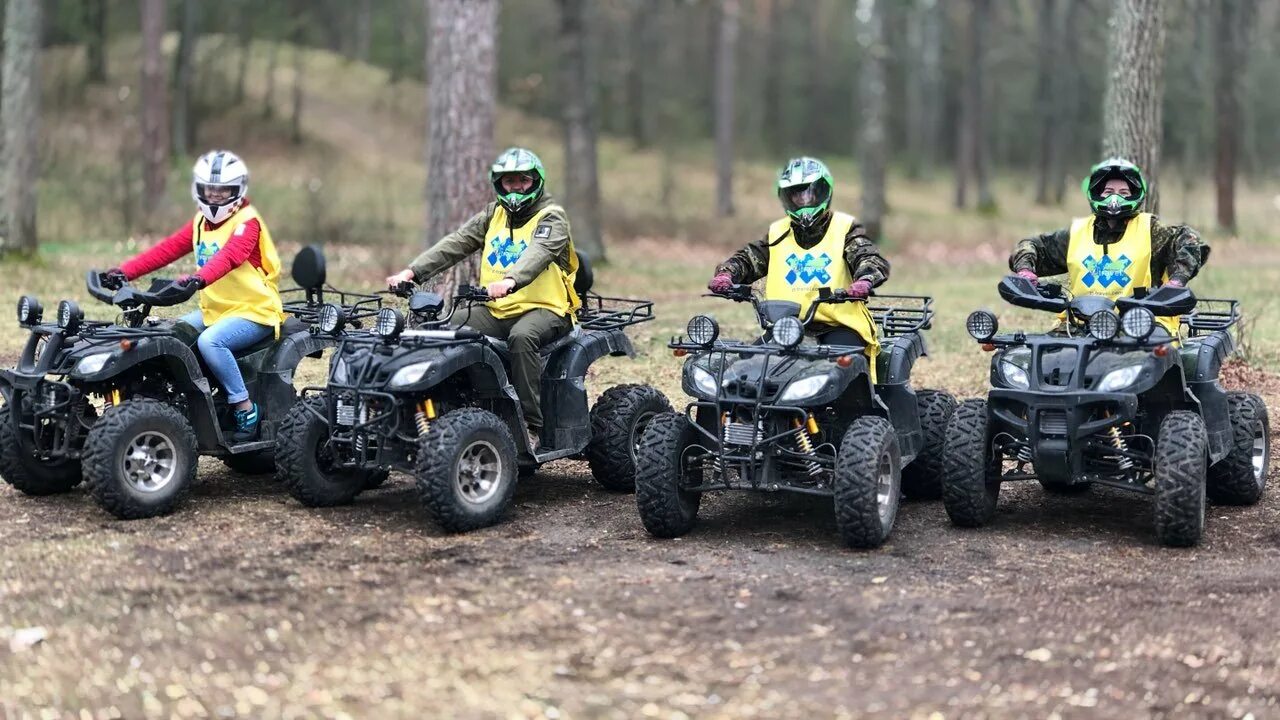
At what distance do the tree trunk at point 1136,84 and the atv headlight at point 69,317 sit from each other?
912 centimetres

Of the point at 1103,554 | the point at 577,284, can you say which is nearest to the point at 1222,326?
the point at 1103,554

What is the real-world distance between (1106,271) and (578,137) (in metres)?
15.1

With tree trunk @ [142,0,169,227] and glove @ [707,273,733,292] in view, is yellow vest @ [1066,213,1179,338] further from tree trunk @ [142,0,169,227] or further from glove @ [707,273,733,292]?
tree trunk @ [142,0,169,227]

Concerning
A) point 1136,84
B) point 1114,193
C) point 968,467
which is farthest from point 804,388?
point 1136,84

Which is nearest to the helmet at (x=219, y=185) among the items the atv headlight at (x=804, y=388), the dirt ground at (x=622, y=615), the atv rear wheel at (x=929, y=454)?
the dirt ground at (x=622, y=615)

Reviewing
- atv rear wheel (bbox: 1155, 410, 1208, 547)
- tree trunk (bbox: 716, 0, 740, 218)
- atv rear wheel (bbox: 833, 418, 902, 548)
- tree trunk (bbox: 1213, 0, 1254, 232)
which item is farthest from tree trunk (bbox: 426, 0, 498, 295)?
tree trunk (bbox: 716, 0, 740, 218)

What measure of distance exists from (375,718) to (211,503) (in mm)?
3593

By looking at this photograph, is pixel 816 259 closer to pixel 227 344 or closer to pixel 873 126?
pixel 227 344

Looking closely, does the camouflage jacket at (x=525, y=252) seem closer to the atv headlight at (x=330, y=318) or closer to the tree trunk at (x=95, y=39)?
the atv headlight at (x=330, y=318)

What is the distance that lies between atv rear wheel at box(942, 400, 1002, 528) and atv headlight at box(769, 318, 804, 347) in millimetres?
924

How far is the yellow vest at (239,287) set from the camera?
8070 millimetres

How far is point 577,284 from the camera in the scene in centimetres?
837

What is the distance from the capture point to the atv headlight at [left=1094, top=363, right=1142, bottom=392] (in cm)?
688

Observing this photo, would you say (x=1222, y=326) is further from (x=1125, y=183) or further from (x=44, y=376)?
(x=44, y=376)
